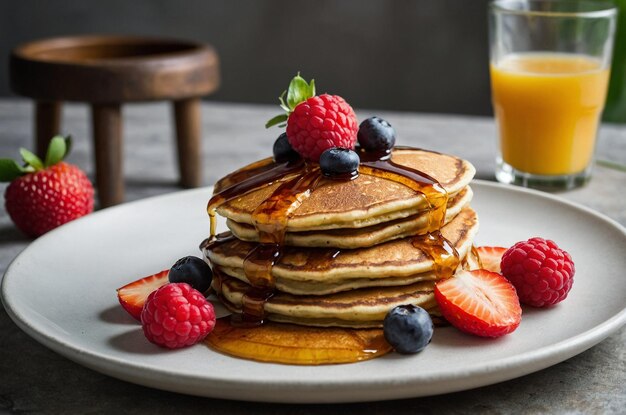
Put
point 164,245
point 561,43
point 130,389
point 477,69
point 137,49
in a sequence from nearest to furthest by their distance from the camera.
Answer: point 130,389
point 164,245
point 561,43
point 137,49
point 477,69

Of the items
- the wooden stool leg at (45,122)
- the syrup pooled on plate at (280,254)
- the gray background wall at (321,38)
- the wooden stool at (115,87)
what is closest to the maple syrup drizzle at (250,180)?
the syrup pooled on plate at (280,254)

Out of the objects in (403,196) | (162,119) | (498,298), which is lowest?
(162,119)

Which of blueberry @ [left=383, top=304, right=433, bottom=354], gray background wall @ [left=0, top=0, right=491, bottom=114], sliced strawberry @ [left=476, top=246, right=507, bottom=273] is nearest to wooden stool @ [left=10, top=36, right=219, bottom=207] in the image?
sliced strawberry @ [left=476, top=246, right=507, bottom=273]

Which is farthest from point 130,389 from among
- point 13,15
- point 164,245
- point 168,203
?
point 13,15

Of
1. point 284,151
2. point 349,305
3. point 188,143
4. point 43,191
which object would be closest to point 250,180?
point 284,151

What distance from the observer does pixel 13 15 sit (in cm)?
481

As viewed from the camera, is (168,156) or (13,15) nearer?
(168,156)

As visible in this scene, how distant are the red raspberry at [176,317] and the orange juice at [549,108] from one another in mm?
1431

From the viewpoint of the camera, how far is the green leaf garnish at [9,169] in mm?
2100

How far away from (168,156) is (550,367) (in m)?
1.91

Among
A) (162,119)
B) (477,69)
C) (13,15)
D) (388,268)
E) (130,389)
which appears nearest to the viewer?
(130,389)

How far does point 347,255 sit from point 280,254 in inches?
4.5

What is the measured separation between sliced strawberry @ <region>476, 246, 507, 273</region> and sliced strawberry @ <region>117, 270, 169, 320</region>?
24.1 inches

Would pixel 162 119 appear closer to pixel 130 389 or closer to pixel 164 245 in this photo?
pixel 164 245
